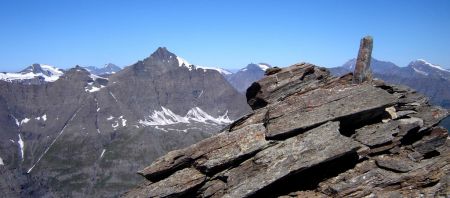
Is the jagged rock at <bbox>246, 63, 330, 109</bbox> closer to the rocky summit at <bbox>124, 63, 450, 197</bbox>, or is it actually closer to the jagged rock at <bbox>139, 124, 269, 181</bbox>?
the rocky summit at <bbox>124, 63, 450, 197</bbox>

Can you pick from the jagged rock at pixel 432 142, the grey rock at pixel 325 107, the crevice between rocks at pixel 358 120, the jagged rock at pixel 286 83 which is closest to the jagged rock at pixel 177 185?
the grey rock at pixel 325 107

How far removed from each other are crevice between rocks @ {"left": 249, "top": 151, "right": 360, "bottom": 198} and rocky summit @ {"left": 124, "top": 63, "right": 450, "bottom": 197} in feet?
0.24

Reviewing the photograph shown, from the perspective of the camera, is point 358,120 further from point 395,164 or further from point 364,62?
point 364,62

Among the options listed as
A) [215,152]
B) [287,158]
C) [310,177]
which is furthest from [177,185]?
[310,177]

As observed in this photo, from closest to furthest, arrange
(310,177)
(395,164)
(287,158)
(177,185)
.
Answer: (287,158)
(395,164)
(310,177)
(177,185)

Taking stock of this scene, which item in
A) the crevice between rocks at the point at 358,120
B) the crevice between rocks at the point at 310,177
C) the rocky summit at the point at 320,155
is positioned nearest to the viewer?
the rocky summit at the point at 320,155

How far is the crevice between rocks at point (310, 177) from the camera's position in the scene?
31.6 m

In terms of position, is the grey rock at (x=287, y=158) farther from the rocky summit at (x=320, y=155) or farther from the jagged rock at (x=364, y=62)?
the jagged rock at (x=364, y=62)

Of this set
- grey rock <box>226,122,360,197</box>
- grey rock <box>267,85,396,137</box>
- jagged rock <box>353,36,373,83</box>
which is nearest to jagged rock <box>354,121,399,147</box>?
grey rock <box>267,85,396,137</box>

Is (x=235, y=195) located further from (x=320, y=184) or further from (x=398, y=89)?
(x=398, y=89)

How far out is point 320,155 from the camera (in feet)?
101

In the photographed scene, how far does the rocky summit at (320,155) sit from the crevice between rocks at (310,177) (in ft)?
0.24

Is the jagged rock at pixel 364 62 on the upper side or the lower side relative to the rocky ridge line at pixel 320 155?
upper

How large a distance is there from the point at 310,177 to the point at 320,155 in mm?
2209
